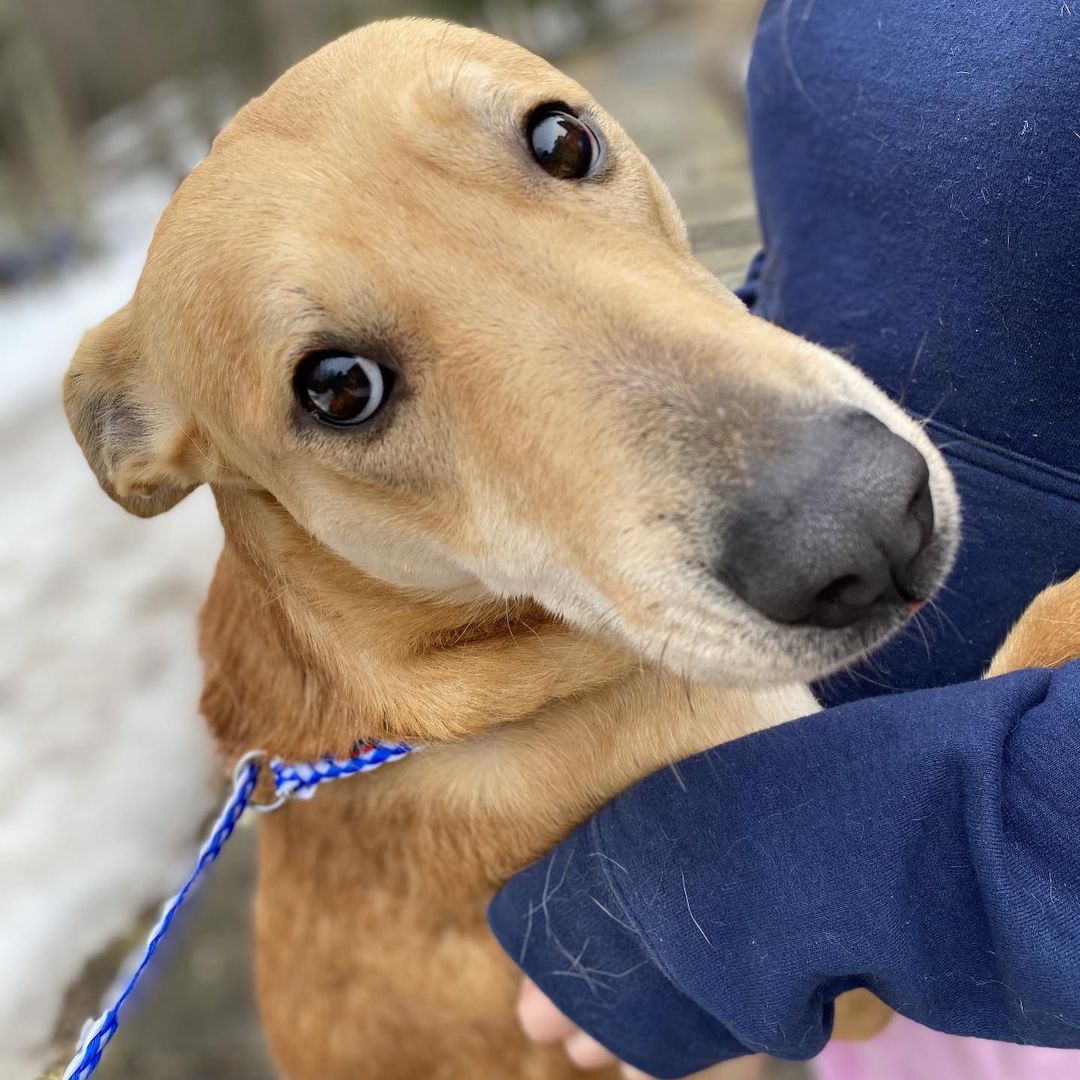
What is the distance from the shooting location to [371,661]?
2.07m

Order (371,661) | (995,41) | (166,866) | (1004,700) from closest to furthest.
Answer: (1004,700), (995,41), (371,661), (166,866)

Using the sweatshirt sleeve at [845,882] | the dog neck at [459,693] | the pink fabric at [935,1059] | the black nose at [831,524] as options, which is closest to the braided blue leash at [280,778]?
the dog neck at [459,693]

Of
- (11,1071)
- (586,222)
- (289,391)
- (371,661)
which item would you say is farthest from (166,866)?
(586,222)

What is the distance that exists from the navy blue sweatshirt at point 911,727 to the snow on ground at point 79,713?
1277mm

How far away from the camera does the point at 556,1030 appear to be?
1989 mm

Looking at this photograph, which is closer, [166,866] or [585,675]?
[585,675]

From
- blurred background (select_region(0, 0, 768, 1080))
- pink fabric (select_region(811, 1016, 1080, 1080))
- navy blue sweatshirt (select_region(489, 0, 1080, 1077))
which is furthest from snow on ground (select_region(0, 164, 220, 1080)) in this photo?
pink fabric (select_region(811, 1016, 1080, 1080))

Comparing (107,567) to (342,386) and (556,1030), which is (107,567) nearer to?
(342,386)

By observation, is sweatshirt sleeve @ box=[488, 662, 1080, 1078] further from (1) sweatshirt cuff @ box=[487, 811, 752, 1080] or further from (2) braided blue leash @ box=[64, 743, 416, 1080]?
(2) braided blue leash @ box=[64, 743, 416, 1080]

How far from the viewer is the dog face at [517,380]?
1.42m

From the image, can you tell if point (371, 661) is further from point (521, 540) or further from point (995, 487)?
point (995, 487)

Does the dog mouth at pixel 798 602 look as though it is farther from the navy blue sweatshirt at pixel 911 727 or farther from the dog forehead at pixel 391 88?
the dog forehead at pixel 391 88

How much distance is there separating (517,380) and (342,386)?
0.36 m

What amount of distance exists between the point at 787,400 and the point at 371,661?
1.10 m
